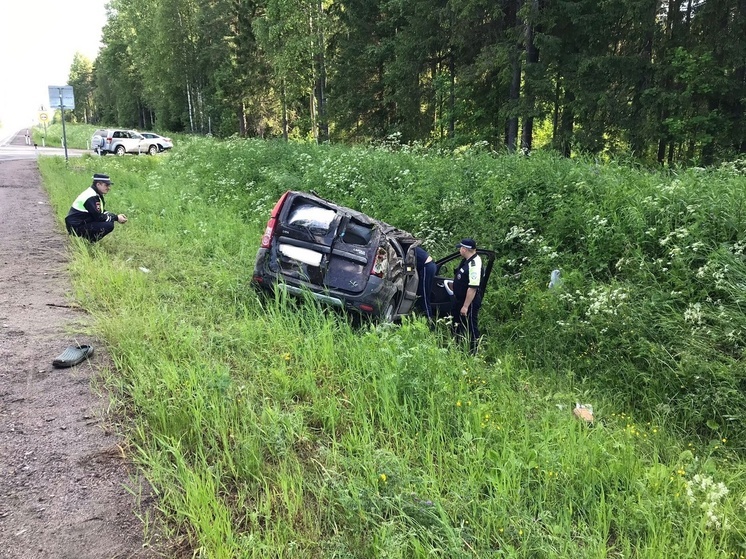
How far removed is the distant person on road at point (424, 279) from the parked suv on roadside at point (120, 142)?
29.2m

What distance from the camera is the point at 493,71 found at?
1670cm

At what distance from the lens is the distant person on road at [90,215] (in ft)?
26.0

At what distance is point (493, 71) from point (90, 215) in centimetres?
1383

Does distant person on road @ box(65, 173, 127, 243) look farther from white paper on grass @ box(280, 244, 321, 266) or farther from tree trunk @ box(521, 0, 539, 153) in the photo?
tree trunk @ box(521, 0, 539, 153)

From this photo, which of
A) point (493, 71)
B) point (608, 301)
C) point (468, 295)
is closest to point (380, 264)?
point (468, 295)

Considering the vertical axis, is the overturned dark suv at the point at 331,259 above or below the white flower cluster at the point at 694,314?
above

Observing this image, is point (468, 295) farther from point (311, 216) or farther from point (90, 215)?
point (90, 215)

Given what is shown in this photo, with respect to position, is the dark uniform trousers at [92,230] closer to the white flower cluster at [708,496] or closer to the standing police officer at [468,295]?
the standing police officer at [468,295]

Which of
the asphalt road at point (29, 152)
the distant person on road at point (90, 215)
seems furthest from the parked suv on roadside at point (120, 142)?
the distant person on road at point (90, 215)

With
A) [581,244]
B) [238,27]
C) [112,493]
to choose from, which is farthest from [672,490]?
[238,27]

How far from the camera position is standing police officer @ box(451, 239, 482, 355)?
5.80 meters

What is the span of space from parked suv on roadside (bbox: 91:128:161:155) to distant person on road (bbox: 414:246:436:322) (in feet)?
95.8

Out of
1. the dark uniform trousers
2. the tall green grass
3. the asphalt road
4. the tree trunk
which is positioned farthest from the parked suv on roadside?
the tall green grass

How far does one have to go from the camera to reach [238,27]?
3209 centimetres
